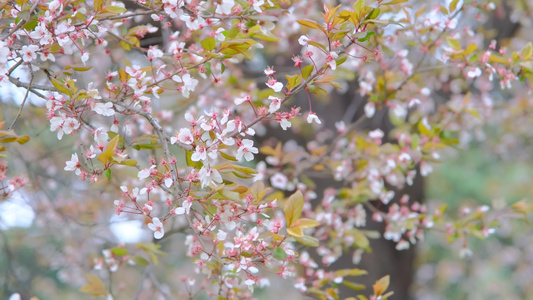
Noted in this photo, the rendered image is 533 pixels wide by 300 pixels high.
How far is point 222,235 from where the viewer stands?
1183mm

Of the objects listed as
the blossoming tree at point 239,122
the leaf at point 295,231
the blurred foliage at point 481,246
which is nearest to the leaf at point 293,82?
the blossoming tree at point 239,122

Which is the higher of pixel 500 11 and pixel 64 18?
pixel 64 18

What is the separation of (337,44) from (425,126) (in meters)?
0.88

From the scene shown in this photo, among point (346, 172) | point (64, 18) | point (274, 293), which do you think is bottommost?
point (274, 293)


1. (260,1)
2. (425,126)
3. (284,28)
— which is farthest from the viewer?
(284,28)

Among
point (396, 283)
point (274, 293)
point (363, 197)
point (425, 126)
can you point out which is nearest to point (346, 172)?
point (363, 197)

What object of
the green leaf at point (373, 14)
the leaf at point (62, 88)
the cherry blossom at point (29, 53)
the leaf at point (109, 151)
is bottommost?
the leaf at point (109, 151)

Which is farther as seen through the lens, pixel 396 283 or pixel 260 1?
pixel 396 283

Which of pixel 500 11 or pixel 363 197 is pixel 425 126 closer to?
pixel 363 197

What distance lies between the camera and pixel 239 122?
1.14 m

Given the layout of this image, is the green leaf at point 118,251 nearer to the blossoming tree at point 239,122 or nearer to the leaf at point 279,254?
the blossoming tree at point 239,122

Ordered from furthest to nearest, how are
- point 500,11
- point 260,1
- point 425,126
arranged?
point 500,11 → point 425,126 → point 260,1

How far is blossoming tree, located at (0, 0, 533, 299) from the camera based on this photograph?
3.84ft

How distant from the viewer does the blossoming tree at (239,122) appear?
1.17 m
